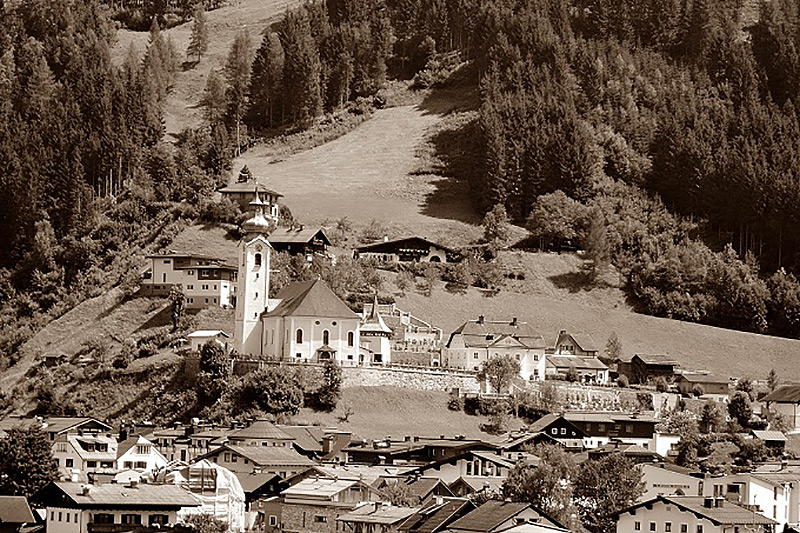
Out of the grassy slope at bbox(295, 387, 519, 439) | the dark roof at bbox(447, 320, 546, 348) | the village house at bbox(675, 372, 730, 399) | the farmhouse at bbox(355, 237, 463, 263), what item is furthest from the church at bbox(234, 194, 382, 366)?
the village house at bbox(675, 372, 730, 399)

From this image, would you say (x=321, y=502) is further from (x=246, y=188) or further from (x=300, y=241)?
(x=246, y=188)

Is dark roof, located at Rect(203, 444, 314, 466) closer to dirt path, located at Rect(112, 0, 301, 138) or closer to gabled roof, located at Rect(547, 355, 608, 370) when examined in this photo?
gabled roof, located at Rect(547, 355, 608, 370)

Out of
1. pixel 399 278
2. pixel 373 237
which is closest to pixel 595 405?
pixel 399 278

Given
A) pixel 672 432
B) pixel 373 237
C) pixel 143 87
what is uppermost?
pixel 143 87

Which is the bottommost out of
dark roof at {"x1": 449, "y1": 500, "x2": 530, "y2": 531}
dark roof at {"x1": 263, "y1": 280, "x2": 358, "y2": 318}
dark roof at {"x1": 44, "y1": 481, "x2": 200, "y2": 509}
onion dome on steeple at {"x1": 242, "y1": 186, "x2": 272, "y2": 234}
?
dark roof at {"x1": 44, "y1": 481, "x2": 200, "y2": 509}

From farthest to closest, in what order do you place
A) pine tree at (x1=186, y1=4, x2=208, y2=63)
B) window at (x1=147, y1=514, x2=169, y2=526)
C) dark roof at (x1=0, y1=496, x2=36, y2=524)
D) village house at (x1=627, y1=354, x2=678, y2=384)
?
pine tree at (x1=186, y1=4, x2=208, y2=63), village house at (x1=627, y1=354, x2=678, y2=384), dark roof at (x1=0, y1=496, x2=36, y2=524), window at (x1=147, y1=514, x2=169, y2=526)

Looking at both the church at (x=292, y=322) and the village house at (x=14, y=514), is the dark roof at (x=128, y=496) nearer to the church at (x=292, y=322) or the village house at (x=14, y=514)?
the village house at (x=14, y=514)

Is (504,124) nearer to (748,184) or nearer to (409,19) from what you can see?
(748,184)
